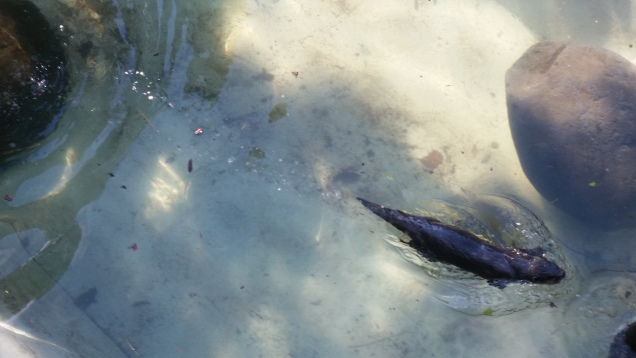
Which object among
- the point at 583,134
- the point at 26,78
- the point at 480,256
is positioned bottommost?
the point at 480,256

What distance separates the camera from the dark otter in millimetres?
2975

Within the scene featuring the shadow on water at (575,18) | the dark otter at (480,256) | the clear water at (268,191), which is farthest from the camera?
the shadow on water at (575,18)

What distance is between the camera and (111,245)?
3145mm

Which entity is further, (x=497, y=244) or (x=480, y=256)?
(x=497, y=244)

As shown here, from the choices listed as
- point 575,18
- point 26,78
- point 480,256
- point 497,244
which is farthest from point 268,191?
point 575,18

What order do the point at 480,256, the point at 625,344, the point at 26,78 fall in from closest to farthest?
the point at 480,256, the point at 625,344, the point at 26,78

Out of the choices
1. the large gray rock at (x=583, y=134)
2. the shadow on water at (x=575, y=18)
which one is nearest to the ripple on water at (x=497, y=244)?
the large gray rock at (x=583, y=134)

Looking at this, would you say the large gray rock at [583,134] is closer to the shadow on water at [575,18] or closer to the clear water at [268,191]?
the clear water at [268,191]

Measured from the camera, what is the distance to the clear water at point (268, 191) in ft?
10.1

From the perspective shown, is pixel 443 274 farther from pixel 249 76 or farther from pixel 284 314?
pixel 249 76

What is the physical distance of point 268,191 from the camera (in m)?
3.33

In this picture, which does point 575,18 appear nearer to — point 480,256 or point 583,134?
point 583,134

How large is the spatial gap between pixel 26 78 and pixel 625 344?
4550 millimetres

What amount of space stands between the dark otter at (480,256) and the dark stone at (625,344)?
1.93 feet
